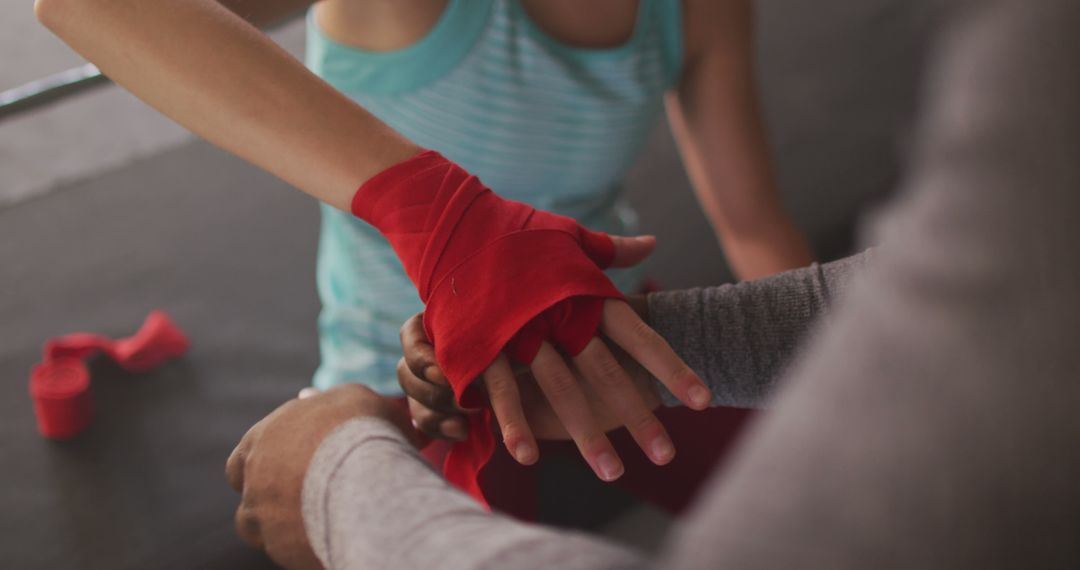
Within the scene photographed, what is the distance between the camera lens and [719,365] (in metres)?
0.50

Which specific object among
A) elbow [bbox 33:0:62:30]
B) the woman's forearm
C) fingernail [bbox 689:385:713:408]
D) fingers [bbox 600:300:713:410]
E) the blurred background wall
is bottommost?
the blurred background wall

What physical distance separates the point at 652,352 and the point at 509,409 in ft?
0.25

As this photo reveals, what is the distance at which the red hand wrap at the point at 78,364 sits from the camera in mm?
794

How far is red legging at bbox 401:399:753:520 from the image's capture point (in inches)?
18.2

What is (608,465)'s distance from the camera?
452mm

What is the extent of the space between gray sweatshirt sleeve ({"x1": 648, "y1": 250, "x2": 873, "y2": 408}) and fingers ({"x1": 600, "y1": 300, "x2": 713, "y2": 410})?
0.03 m

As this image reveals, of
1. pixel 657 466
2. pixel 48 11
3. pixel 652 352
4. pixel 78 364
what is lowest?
pixel 78 364

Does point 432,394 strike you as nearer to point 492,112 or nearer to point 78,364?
point 492,112

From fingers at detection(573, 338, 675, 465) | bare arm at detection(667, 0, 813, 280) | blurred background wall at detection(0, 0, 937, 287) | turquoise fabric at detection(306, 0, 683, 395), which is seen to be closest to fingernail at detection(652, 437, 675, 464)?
fingers at detection(573, 338, 675, 465)

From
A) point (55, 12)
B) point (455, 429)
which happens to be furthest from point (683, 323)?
point (55, 12)

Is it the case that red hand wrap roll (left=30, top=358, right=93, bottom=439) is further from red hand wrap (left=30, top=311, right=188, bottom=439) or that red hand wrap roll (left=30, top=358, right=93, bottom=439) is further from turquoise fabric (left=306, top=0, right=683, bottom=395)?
turquoise fabric (left=306, top=0, right=683, bottom=395)

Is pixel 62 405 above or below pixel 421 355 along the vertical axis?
below

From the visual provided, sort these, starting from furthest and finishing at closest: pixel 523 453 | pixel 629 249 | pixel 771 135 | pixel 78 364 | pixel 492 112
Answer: pixel 771 135, pixel 78 364, pixel 492 112, pixel 629 249, pixel 523 453

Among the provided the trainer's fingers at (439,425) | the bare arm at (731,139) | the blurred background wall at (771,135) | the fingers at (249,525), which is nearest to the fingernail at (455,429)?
the trainer's fingers at (439,425)
